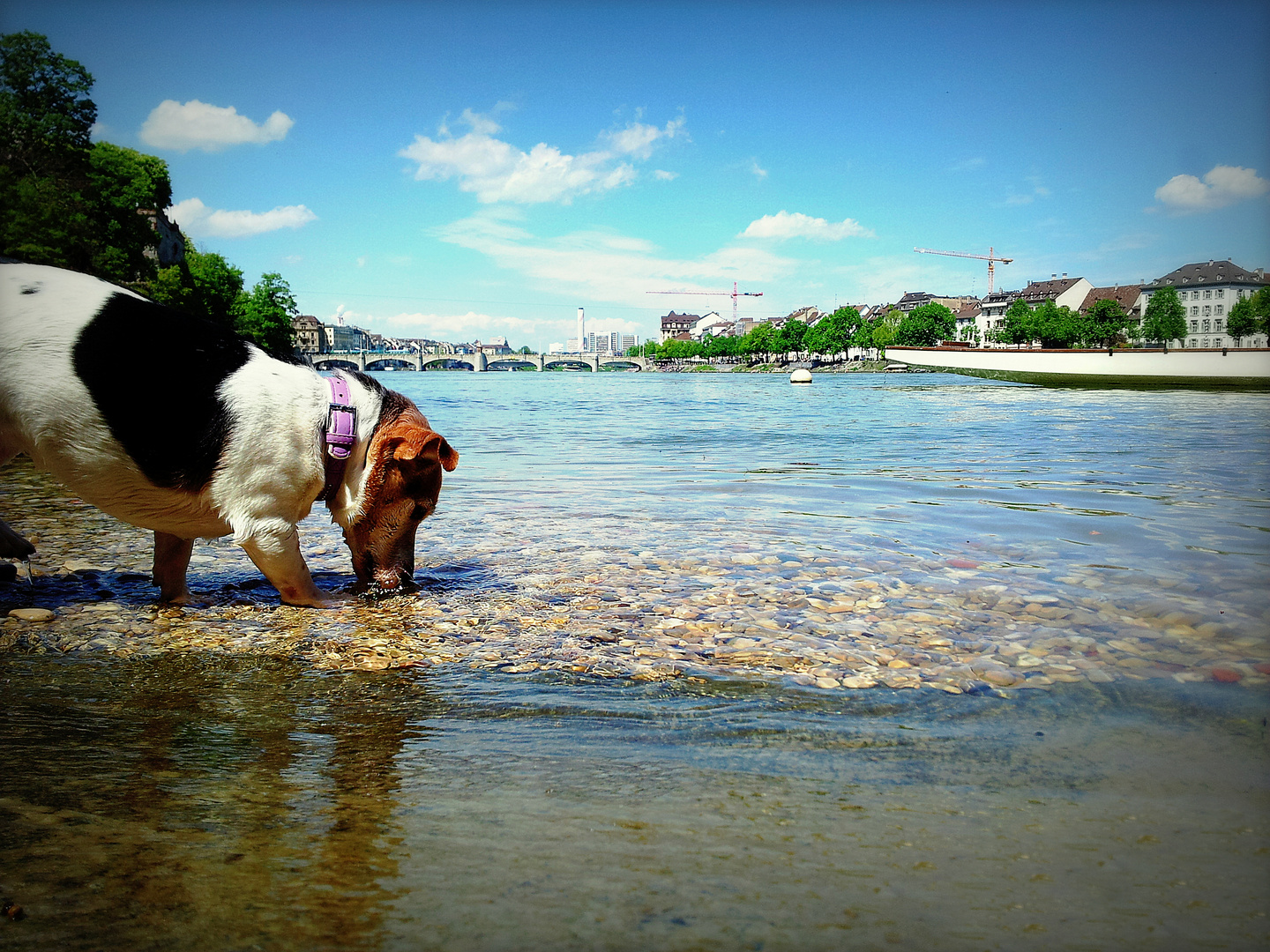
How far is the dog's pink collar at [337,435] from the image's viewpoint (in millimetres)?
4129

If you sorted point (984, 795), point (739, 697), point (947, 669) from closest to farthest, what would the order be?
point (984, 795), point (739, 697), point (947, 669)

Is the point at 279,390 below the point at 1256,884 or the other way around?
the other way around

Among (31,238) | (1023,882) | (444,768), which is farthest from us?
(31,238)

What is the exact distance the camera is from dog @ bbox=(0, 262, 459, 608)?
3705 mm

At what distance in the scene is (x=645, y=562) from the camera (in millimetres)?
5891

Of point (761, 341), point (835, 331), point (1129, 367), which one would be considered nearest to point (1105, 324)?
point (835, 331)

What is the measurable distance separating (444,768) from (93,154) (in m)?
55.2

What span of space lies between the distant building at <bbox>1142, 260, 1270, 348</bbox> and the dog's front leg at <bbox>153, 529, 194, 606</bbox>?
Result: 140806mm

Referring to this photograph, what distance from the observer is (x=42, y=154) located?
39.1 meters

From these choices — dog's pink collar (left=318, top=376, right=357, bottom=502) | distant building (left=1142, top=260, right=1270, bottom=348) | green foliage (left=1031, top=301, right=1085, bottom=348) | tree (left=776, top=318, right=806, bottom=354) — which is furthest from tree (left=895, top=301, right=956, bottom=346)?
dog's pink collar (left=318, top=376, right=357, bottom=502)

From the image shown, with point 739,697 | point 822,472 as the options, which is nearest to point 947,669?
point 739,697

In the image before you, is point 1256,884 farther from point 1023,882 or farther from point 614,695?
point 614,695

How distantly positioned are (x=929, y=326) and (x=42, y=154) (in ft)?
462

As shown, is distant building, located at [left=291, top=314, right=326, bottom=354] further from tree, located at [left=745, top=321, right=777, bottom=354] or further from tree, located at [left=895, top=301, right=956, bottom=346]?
tree, located at [left=895, top=301, right=956, bottom=346]
